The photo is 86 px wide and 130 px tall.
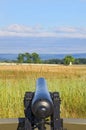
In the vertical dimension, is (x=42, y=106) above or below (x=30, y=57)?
below

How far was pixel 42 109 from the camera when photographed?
223 cm

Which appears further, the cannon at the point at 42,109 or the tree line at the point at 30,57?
the tree line at the point at 30,57

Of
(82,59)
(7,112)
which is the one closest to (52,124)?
(7,112)

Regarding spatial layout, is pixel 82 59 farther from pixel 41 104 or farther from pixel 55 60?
pixel 41 104

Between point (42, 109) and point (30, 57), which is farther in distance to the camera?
point (30, 57)

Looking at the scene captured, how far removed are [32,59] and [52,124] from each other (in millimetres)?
29334

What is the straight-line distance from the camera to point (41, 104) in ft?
7.30

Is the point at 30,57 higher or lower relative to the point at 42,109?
higher

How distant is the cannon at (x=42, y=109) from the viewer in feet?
7.38

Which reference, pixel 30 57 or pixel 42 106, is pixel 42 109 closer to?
pixel 42 106

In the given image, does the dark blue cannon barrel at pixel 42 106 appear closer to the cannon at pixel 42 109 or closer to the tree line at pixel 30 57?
the cannon at pixel 42 109

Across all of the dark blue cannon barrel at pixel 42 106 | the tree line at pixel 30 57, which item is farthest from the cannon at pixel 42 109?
the tree line at pixel 30 57

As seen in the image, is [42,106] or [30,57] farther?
[30,57]

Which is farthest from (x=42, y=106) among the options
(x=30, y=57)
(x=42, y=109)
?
(x=30, y=57)
